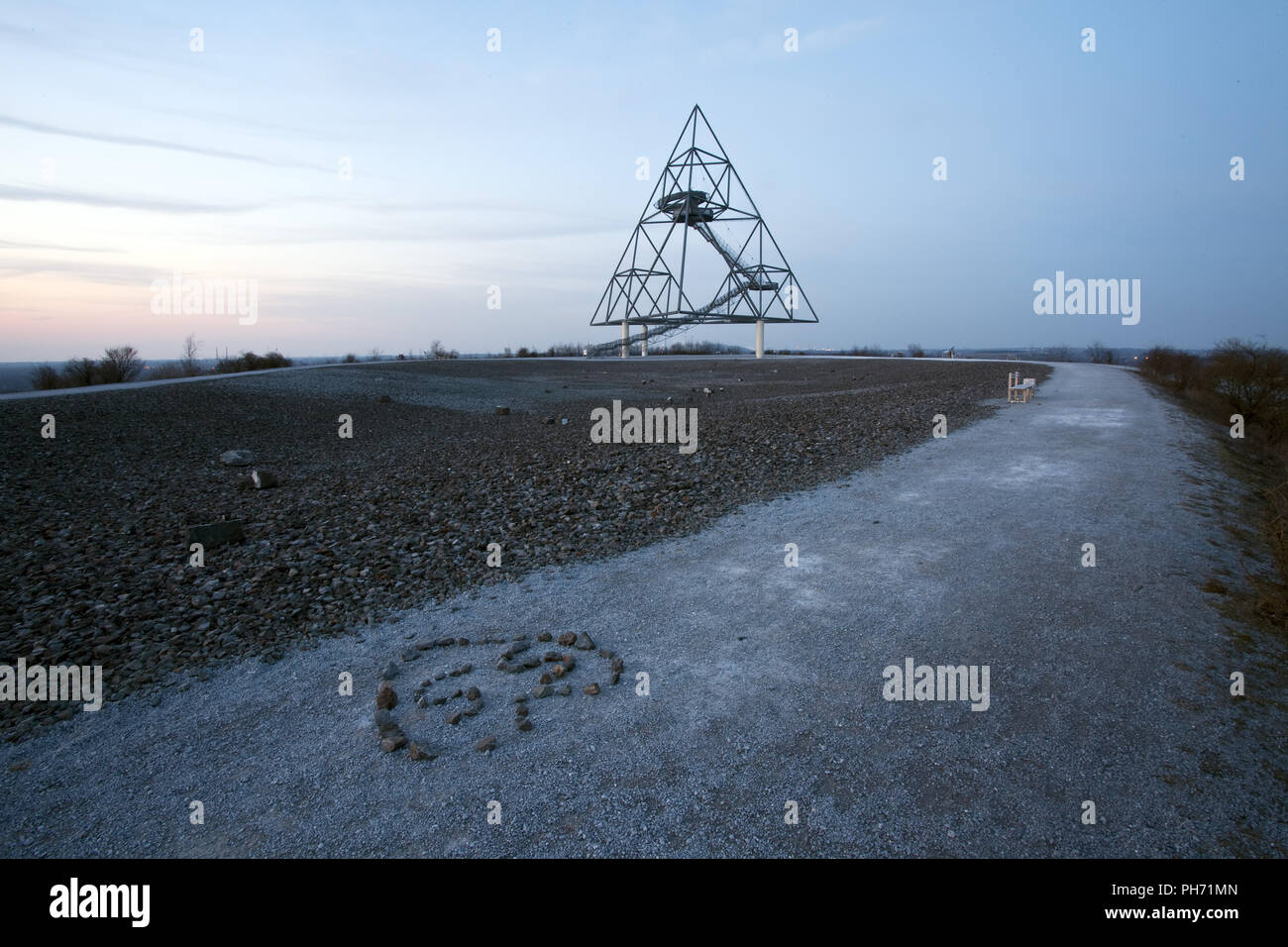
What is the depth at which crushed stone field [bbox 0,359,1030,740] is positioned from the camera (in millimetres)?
5344

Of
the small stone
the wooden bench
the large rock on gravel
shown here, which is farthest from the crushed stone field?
the small stone

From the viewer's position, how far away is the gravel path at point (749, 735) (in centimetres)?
295

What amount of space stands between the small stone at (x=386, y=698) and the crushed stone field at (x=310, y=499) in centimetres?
133

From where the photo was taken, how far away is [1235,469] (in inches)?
393

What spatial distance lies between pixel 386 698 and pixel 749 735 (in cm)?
224

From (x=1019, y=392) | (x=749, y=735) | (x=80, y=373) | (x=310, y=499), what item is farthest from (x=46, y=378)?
(x=1019, y=392)

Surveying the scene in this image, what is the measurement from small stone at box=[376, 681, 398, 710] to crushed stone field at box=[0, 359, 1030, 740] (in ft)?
4.36

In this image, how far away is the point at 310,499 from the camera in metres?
8.98

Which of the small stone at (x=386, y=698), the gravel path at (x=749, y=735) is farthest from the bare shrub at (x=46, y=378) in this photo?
the small stone at (x=386, y=698)

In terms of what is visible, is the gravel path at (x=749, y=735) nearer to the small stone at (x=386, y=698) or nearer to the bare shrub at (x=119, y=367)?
the small stone at (x=386, y=698)

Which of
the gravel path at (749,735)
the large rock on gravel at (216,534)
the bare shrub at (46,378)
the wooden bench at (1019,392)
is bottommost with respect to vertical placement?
the gravel path at (749,735)

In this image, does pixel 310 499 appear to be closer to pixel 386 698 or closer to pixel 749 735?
pixel 386 698

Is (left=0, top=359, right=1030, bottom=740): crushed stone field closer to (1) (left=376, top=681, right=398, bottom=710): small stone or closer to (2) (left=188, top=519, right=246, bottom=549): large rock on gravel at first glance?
(2) (left=188, top=519, right=246, bottom=549): large rock on gravel
